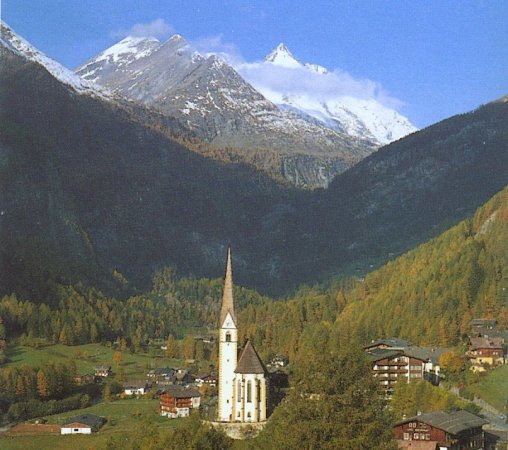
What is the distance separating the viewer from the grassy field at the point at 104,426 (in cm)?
9163

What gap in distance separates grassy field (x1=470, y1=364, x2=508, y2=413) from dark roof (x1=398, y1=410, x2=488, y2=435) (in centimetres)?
931

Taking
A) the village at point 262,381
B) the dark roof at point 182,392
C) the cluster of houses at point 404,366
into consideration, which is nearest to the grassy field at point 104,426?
the village at point 262,381

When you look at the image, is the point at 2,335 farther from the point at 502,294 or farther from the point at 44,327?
the point at 502,294

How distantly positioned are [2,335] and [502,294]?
3264 inches

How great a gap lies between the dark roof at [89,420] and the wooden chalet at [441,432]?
4101cm

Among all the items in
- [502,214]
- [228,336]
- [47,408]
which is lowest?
[47,408]

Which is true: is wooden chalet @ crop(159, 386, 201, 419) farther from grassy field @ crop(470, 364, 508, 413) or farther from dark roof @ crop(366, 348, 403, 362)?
grassy field @ crop(470, 364, 508, 413)

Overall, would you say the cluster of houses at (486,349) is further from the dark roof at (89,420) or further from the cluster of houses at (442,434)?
the dark roof at (89,420)

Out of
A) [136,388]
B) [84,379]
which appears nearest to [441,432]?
[136,388]

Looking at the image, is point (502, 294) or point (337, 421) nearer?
point (337, 421)

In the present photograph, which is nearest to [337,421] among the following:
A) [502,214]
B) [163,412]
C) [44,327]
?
[163,412]

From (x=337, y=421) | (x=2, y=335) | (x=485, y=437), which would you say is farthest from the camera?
(x=2, y=335)

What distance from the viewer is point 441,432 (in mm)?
72625

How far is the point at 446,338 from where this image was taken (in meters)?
119
